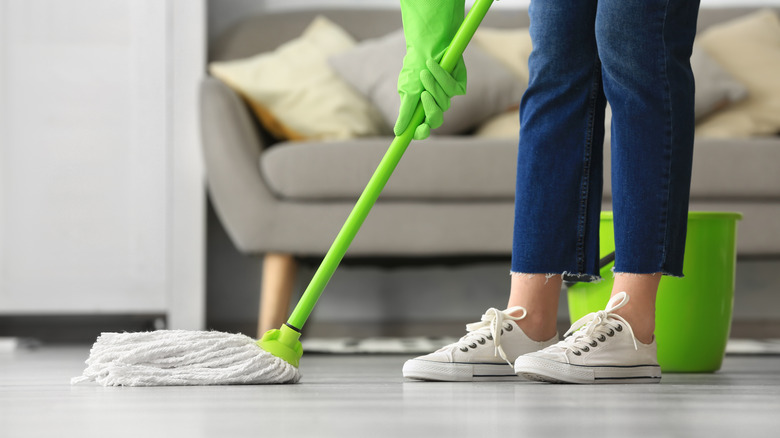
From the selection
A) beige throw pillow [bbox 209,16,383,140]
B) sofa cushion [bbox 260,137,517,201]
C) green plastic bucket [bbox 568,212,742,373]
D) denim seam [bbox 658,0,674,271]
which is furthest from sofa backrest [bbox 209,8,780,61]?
denim seam [bbox 658,0,674,271]

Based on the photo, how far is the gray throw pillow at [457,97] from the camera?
229 centimetres

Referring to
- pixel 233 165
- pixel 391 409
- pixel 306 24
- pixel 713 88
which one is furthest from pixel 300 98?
pixel 391 409

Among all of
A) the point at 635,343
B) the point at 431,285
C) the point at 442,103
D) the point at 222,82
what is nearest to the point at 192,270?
the point at 222,82

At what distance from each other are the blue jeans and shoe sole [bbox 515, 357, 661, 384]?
120 mm

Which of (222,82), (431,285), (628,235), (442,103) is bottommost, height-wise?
(431,285)

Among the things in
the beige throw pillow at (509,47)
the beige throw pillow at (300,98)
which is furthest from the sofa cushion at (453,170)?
the beige throw pillow at (509,47)

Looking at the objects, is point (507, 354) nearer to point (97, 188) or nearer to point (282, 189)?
point (282, 189)

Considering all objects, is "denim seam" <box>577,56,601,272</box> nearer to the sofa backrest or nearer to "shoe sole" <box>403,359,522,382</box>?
"shoe sole" <box>403,359,522,382</box>

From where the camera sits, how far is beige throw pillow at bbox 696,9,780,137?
2305 mm

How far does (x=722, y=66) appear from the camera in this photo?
7.98 ft

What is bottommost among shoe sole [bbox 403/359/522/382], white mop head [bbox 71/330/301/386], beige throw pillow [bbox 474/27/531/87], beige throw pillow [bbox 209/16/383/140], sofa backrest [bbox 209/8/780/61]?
shoe sole [bbox 403/359/522/382]

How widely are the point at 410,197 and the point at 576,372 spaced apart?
0.96 metres

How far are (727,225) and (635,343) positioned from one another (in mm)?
337

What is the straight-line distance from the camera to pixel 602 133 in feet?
3.87
